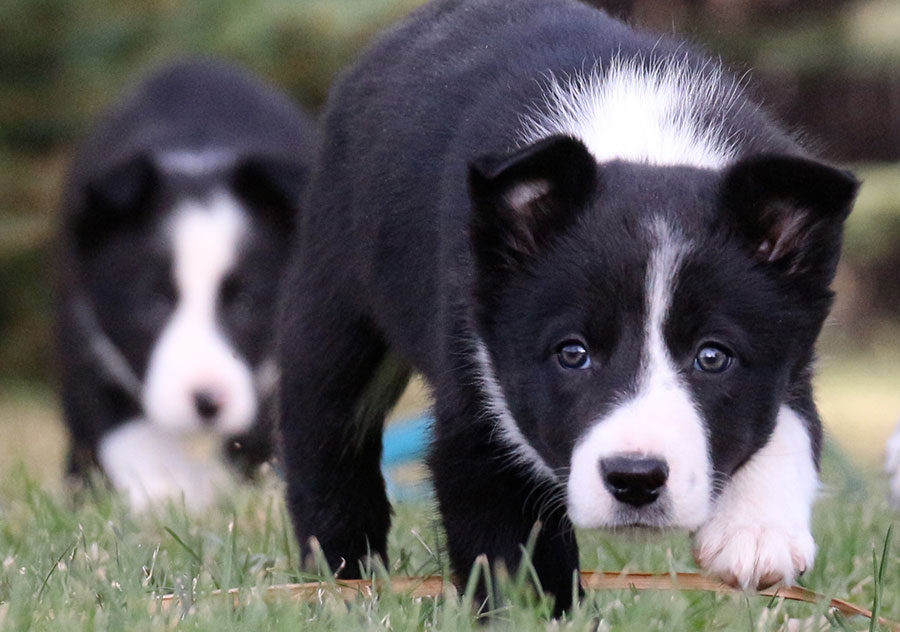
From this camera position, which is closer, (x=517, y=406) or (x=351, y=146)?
(x=517, y=406)

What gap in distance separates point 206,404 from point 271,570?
2.85 metres

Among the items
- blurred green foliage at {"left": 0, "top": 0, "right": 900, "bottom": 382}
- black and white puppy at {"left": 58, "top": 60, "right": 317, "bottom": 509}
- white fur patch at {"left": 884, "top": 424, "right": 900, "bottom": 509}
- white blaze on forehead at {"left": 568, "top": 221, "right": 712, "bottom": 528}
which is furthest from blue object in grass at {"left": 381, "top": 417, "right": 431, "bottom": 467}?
white blaze on forehead at {"left": 568, "top": 221, "right": 712, "bottom": 528}

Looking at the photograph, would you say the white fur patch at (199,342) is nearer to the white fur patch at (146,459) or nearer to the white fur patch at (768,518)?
the white fur patch at (146,459)

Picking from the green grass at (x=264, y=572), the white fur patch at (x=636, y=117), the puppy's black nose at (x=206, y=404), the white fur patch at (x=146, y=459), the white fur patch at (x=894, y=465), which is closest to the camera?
the green grass at (x=264, y=572)

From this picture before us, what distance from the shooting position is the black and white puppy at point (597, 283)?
10.1 ft

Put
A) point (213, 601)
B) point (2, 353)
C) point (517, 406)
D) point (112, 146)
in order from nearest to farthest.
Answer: point (213, 601)
point (517, 406)
point (112, 146)
point (2, 353)

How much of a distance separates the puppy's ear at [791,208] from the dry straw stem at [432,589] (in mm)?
694

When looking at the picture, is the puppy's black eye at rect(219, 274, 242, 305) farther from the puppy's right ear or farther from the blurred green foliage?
the blurred green foliage

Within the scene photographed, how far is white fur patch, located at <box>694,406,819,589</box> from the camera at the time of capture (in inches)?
122

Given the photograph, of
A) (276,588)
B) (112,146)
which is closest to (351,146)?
(276,588)

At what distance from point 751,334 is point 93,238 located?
4193mm

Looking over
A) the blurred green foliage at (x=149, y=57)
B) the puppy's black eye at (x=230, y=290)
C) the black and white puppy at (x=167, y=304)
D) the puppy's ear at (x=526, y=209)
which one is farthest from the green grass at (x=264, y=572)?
the blurred green foliage at (x=149, y=57)

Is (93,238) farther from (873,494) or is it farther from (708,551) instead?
(708,551)

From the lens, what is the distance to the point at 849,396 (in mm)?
13164
